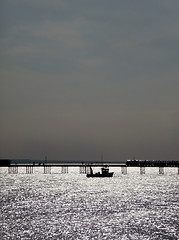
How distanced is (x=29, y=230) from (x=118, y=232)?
11.6 metres

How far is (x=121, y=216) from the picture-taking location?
2601 inches

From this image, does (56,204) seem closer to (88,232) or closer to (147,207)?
(147,207)

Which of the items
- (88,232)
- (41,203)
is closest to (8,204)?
(41,203)

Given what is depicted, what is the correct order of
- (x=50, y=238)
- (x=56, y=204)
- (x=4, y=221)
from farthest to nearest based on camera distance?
(x=56, y=204), (x=4, y=221), (x=50, y=238)

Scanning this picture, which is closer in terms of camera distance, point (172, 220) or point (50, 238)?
point (50, 238)

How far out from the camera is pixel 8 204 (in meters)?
85.2

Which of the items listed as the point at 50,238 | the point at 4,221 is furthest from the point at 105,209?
the point at 50,238

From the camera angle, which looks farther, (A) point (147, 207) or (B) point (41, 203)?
(B) point (41, 203)

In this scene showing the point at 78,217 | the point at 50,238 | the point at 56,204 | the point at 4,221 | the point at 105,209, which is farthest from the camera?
the point at 56,204

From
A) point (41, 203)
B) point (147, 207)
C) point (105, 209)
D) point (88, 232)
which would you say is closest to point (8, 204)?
point (41, 203)

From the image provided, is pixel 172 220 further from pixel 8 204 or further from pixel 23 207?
pixel 8 204

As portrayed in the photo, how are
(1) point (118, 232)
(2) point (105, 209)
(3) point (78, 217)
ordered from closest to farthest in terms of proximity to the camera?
1. (1) point (118, 232)
2. (3) point (78, 217)
3. (2) point (105, 209)

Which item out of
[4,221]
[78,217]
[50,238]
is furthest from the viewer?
[78,217]

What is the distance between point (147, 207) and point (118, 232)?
91.4 ft
